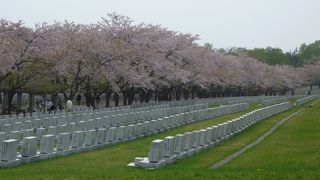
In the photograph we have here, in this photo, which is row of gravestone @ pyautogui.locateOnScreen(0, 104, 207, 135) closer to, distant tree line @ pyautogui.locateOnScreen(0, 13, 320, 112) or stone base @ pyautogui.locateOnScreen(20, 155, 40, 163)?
stone base @ pyautogui.locateOnScreen(20, 155, 40, 163)

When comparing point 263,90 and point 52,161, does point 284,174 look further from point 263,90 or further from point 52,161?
point 263,90

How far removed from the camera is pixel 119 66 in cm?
4916

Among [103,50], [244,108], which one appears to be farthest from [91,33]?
[244,108]

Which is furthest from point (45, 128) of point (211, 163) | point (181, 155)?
point (211, 163)

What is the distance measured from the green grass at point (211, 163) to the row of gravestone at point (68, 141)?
0.37 meters

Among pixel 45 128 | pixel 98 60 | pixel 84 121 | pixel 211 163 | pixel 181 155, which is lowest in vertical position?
pixel 211 163

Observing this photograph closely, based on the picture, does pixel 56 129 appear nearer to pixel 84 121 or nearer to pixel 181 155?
pixel 84 121

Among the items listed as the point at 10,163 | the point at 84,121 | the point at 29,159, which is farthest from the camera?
the point at 84,121

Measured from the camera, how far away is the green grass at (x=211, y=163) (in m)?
11.5

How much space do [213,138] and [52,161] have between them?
781cm

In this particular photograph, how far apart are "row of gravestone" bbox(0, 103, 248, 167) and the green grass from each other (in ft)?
1.21

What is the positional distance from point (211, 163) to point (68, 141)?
5.25 meters

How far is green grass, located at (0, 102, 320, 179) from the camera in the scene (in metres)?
11.5

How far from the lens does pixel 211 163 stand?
51.9 ft
